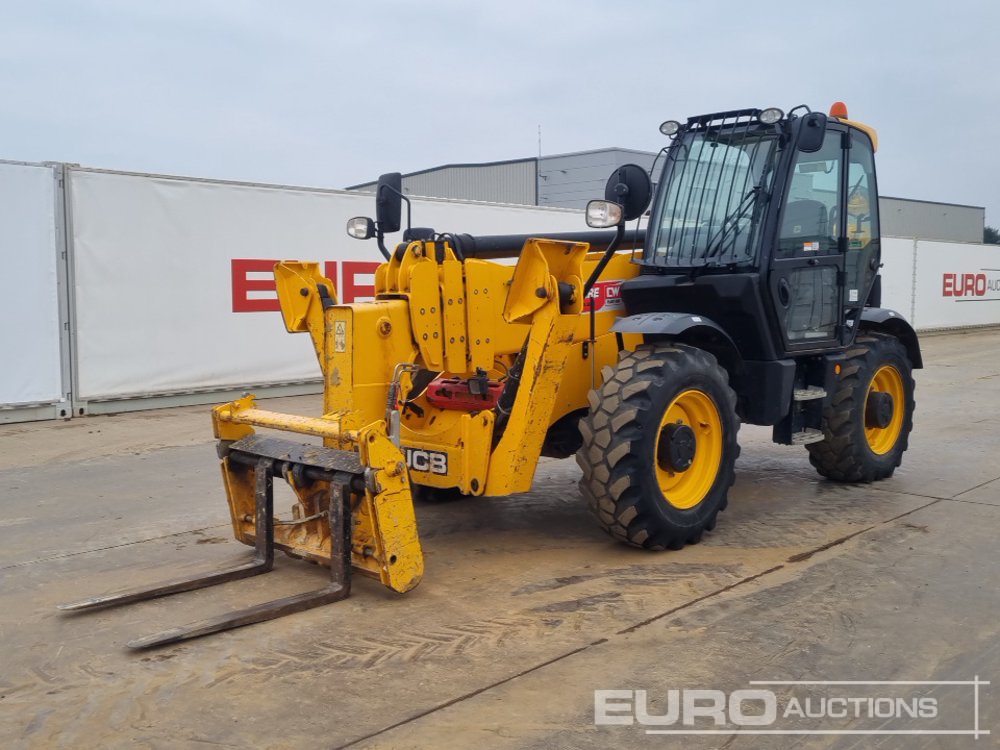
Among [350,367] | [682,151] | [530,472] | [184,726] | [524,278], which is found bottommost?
[184,726]

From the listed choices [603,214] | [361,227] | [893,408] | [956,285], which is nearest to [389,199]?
[361,227]

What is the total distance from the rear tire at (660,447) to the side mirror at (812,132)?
1494 mm

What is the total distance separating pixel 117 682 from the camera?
3785 mm

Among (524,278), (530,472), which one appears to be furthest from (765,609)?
(524,278)

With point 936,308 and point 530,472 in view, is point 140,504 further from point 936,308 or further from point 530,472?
point 936,308

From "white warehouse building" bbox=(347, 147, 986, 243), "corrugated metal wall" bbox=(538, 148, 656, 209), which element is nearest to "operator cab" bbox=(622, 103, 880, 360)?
"white warehouse building" bbox=(347, 147, 986, 243)

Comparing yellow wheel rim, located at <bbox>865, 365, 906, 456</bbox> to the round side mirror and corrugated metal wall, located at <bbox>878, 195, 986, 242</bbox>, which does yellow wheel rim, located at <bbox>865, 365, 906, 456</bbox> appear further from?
corrugated metal wall, located at <bbox>878, 195, 986, 242</bbox>

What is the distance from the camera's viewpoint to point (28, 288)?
10.3 m

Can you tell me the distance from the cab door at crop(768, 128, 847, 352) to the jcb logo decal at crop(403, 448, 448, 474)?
2358 mm

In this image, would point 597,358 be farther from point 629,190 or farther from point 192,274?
point 192,274

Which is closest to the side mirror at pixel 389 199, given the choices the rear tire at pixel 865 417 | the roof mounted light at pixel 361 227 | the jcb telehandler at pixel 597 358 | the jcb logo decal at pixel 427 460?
the jcb telehandler at pixel 597 358

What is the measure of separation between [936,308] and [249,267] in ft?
61.2

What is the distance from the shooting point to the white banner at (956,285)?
2372cm

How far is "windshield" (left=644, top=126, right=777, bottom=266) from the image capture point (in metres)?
6.14
